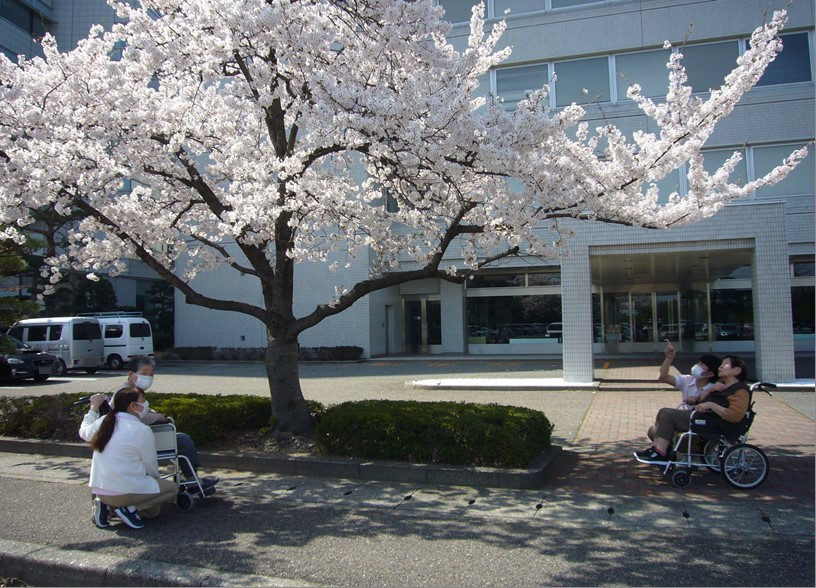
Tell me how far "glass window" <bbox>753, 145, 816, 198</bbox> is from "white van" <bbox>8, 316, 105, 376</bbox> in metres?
23.7

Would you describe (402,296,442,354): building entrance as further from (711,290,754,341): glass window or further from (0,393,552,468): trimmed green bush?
(0,393,552,468): trimmed green bush

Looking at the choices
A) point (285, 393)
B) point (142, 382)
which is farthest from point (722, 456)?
point (142, 382)

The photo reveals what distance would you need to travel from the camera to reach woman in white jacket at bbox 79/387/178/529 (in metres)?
5.60

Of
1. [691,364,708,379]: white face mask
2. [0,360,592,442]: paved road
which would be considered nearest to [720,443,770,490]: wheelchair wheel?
[691,364,708,379]: white face mask

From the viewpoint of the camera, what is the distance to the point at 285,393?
8.54 m

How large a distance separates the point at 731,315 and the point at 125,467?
82.5ft

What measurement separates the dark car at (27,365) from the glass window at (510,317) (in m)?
16.1

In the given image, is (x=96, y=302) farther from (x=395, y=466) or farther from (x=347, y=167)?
(x=395, y=466)

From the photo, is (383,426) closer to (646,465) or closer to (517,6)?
(646,465)

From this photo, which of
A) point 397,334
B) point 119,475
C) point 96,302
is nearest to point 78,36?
point 96,302

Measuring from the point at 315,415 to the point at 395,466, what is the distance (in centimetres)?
216

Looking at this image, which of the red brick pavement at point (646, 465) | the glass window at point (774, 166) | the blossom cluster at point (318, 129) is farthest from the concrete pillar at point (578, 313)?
the glass window at point (774, 166)

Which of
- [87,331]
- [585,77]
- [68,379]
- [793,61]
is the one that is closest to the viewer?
[793,61]

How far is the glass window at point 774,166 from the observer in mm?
19891
